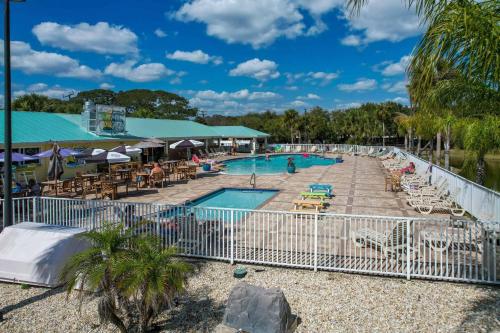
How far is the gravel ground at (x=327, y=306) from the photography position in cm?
523

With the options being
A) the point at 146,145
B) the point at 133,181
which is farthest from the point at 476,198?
the point at 146,145

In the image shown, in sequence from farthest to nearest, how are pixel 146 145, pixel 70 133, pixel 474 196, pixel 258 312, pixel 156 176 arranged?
1. pixel 70 133
2. pixel 146 145
3. pixel 156 176
4. pixel 474 196
5. pixel 258 312

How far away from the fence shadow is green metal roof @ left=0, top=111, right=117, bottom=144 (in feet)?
64.5

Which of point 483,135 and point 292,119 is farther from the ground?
point 292,119

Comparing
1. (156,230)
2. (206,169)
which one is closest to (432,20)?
(156,230)

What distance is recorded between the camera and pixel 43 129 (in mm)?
21594

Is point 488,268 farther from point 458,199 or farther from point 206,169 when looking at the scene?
point 206,169

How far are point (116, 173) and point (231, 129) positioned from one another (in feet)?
95.7

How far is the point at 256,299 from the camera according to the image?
16.3 feet

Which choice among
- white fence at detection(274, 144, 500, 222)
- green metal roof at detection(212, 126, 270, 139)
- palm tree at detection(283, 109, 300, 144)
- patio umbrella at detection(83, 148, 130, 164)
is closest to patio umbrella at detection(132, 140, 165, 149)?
patio umbrella at detection(83, 148, 130, 164)

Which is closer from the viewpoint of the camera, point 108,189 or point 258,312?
point 258,312

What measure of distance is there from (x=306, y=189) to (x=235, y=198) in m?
3.54

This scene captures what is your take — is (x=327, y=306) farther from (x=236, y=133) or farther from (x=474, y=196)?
(x=236, y=133)

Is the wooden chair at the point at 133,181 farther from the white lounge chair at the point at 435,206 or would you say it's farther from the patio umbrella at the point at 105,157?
the white lounge chair at the point at 435,206
